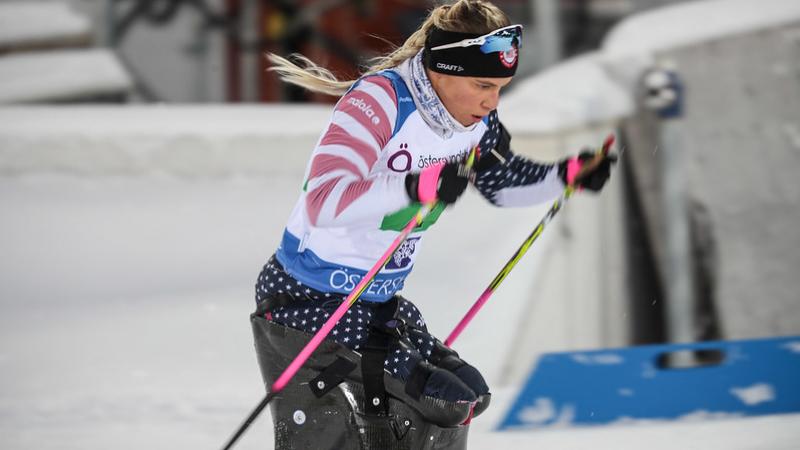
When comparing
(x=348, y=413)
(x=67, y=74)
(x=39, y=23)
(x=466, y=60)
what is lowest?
(x=348, y=413)

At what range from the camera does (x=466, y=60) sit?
9.47 feet

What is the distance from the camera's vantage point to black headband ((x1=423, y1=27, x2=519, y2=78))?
2885 mm

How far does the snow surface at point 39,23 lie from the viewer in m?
9.87

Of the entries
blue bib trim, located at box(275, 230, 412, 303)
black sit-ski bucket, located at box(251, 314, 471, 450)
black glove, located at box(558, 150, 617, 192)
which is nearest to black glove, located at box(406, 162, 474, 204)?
blue bib trim, located at box(275, 230, 412, 303)

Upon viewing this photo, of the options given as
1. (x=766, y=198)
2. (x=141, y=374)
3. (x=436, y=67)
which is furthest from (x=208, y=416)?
(x=766, y=198)

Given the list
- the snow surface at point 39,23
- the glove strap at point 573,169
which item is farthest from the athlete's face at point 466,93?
the snow surface at point 39,23

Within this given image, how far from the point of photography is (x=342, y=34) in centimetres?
1110

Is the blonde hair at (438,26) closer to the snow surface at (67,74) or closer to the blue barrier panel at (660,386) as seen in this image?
the blue barrier panel at (660,386)

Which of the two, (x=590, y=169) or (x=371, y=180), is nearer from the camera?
(x=371, y=180)

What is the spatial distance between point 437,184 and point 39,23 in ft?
27.0

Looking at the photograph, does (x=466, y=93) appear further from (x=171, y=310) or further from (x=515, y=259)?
(x=171, y=310)

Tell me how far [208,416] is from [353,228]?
2146 millimetres

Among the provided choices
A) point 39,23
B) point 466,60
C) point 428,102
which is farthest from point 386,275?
point 39,23

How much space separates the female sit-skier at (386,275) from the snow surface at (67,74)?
6741 mm
